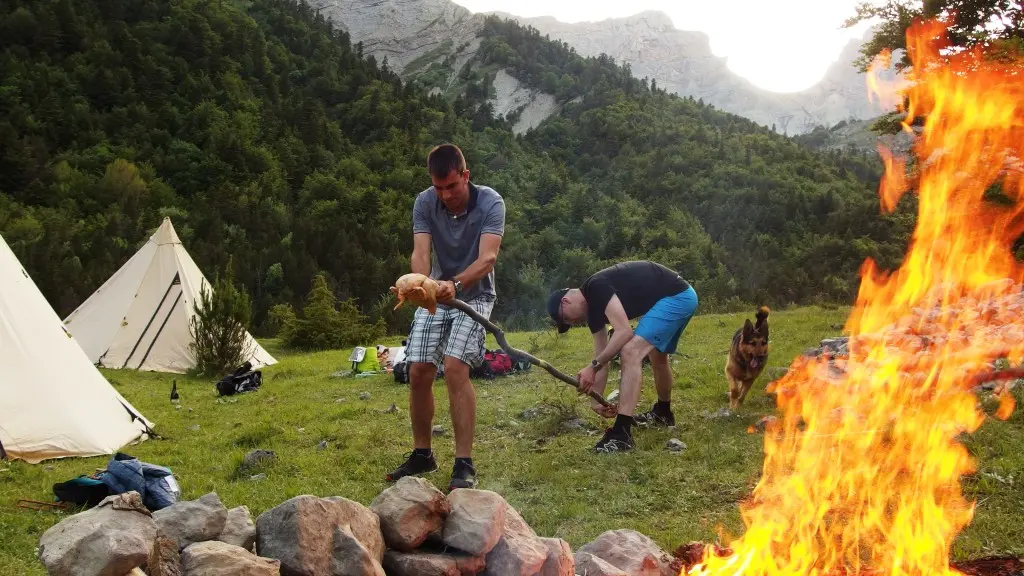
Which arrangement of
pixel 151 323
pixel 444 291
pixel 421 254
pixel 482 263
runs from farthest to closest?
pixel 151 323 < pixel 421 254 < pixel 482 263 < pixel 444 291

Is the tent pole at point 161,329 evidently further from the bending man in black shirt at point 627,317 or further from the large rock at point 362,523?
the large rock at point 362,523

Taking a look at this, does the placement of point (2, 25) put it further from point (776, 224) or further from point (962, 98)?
point (962, 98)

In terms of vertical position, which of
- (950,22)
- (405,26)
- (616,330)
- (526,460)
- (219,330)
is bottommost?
(219,330)

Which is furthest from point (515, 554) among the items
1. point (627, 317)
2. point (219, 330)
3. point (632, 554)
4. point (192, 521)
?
point (219, 330)

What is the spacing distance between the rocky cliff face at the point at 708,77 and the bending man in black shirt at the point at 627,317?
16498 cm

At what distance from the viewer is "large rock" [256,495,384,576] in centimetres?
288

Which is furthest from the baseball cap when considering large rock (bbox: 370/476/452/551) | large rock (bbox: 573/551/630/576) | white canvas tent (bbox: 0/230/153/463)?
white canvas tent (bbox: 0/230/153/463)

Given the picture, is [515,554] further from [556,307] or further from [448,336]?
[556,307]

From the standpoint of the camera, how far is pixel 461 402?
5.08 m

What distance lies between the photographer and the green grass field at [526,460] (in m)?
4.49

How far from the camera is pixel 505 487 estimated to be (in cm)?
539

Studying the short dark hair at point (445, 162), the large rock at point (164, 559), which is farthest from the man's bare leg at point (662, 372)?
the large rock at point (164, 559)

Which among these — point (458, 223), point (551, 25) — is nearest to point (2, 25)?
point (458, 223)

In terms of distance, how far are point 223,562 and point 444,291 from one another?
2.07m
